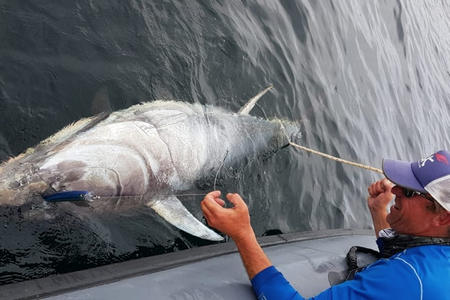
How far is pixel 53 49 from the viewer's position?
407 cm

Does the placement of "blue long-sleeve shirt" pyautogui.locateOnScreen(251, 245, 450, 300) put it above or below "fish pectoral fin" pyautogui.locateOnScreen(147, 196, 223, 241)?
above

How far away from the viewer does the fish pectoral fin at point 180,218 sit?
11.8 feet

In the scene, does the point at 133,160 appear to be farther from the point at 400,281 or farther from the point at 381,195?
the point at 381,195

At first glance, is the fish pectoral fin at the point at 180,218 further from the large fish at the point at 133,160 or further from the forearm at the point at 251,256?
the forearm at the point at 251,256

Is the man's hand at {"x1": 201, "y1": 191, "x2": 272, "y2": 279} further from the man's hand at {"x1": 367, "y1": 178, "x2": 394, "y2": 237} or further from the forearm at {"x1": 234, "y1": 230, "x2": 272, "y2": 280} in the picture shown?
the man's hand at {"x1": 367, "y1": 178, "x2": 394, "y2": 237}

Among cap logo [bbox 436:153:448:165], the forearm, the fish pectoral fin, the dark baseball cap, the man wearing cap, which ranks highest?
cap logo [bbox 436:153:448:165]

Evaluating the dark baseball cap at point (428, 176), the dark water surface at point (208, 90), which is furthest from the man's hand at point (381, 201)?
the dark water surface at point (208, 90)

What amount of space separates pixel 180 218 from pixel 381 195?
73.5 inches

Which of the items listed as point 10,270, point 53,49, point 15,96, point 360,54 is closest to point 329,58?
point 360,54

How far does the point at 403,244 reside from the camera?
2.82 metres

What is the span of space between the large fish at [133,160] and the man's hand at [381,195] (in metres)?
1.55

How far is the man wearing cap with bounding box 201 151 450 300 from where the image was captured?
7.80 ft

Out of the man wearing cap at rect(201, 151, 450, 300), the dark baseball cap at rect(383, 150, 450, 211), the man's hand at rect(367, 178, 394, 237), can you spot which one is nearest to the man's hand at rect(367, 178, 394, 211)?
the man's hand at rect(367, 178, 394, 237)

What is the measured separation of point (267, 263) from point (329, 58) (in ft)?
19.8
